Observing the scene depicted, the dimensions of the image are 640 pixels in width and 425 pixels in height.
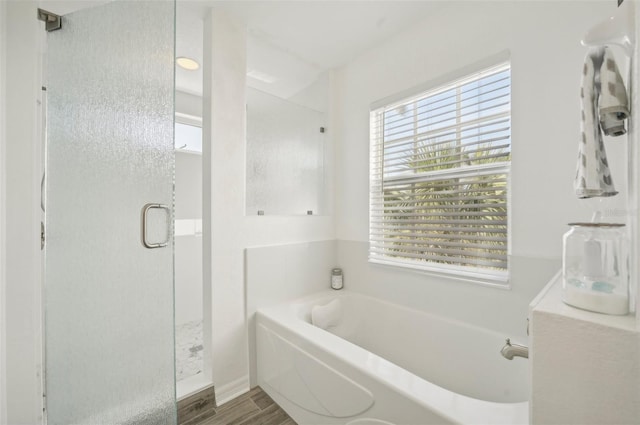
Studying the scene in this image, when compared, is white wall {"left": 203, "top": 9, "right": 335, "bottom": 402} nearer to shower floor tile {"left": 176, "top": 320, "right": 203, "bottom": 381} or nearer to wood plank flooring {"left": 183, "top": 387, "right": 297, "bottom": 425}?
wood plank flooring {"left": 183, "top": 387, "right": 297, "bottom": 425}

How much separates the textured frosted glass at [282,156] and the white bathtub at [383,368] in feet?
2.55

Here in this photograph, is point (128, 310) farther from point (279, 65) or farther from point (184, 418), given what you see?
point (279, 65)

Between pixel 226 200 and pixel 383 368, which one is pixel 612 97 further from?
pixel 226 200

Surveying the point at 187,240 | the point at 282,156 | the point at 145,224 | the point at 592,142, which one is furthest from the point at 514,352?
the point at 187,240

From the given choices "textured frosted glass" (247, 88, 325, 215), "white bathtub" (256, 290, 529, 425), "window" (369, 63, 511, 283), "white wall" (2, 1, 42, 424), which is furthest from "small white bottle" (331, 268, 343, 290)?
"white wall" (2, 1, 42, 424)

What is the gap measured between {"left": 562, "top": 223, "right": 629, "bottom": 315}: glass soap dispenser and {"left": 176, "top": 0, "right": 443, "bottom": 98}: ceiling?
1664 millimetres

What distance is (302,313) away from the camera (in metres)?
1.90

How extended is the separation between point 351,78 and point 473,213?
1.49 meters

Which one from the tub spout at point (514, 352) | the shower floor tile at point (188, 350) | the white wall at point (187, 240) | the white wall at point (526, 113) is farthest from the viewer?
the white wall at point (187, 240)

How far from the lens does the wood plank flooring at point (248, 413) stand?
146cm

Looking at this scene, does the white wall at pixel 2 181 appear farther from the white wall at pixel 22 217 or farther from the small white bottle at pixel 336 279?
the small white bottle at pixel 336 279

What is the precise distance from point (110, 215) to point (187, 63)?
65.4 inches

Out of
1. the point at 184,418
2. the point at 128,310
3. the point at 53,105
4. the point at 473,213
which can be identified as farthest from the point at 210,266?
the point at 473,213

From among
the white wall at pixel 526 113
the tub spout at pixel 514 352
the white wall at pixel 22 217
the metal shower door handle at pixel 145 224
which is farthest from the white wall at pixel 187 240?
the tub spout at pixel 514 352
